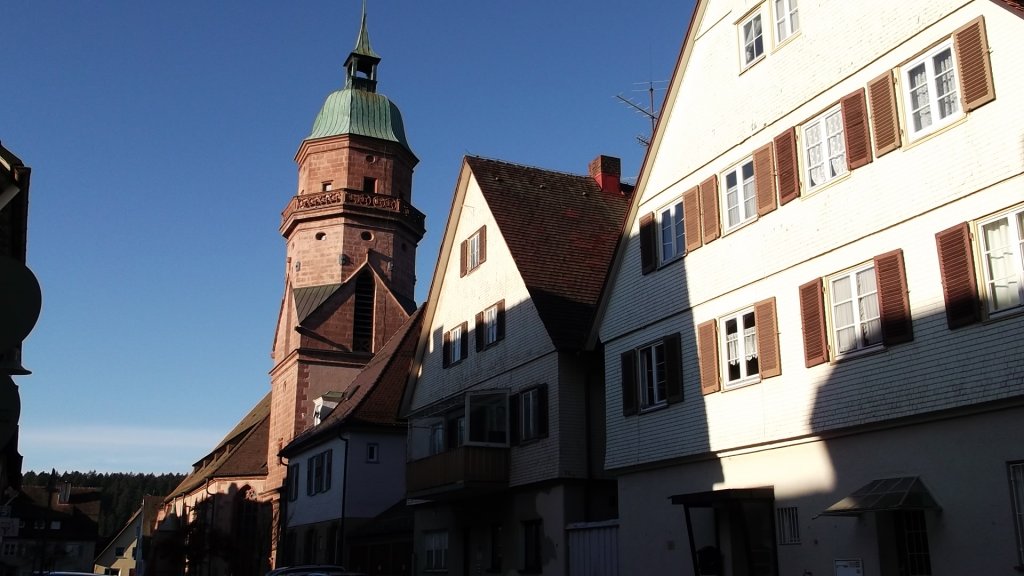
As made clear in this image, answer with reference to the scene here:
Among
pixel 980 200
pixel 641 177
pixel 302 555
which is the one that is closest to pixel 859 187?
pixel 980 200

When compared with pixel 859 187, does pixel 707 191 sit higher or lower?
higher

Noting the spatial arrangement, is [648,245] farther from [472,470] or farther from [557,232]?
[472,470]

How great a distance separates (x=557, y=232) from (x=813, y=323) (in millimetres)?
12651

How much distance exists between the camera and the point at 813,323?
16.4 meters

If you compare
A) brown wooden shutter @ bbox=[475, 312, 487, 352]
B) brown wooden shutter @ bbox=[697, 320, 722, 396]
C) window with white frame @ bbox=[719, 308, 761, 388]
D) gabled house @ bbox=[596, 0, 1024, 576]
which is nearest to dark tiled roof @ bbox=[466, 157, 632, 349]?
brown wooden shutter @ bbox=[475, 312, 487, 352]

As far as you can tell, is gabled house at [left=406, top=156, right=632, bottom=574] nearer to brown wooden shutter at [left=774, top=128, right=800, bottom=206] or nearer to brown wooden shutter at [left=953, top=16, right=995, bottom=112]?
brown wooden shutter at [left=774, top=128, right=800, bottom=206]

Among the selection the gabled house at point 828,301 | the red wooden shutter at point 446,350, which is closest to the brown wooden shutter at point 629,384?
the gabled house at point 828,301

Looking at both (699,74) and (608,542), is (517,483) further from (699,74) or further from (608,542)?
(699,74)

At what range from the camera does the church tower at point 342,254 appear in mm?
51781

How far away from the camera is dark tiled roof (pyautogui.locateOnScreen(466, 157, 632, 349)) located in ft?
85.0

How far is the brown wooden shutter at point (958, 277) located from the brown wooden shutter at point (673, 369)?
652cm

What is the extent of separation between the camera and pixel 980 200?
13.9 meters

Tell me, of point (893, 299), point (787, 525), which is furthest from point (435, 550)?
point (893, 299)

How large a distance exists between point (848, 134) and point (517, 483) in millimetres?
12911
